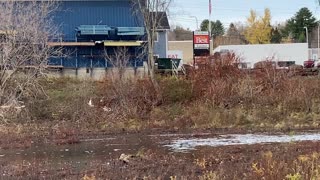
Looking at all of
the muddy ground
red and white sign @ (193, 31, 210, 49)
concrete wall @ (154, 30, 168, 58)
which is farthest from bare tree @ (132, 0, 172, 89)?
concrete wall @ (154, 30, 168, 58)

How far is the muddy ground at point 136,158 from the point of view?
12977 millimetres

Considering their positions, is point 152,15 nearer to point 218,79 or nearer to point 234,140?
point 218,79

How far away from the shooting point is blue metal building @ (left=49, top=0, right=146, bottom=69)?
4656 cm

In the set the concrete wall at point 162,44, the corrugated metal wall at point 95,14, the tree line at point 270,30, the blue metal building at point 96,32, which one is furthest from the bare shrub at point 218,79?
the tree line at point 270,30

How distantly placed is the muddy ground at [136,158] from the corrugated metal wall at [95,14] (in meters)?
22.5

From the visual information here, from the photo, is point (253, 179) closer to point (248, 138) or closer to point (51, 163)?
point (51, 163)

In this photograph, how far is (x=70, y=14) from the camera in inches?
1914

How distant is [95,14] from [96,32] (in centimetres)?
277

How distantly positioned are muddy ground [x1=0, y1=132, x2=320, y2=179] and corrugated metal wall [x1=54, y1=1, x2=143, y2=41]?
73.9 ft

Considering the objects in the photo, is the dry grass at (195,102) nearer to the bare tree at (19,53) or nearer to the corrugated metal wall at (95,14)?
the bare tree at (19,53)

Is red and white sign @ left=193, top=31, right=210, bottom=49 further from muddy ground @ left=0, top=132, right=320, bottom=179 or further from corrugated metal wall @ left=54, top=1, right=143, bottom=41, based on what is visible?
muddy ground @ left=0, top=132, right=320, bottom=179

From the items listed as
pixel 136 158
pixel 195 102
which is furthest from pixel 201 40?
pixel 136 158

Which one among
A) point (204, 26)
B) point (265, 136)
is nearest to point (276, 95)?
point (265, 136)

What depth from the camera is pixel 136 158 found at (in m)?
17.5
